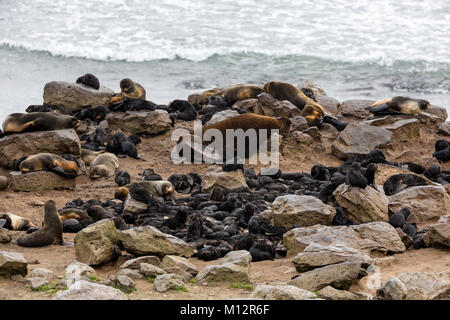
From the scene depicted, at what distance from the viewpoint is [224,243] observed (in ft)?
21.2

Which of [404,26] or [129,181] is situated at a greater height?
[404,26]

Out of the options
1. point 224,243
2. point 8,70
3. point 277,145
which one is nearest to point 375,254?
point 224,243

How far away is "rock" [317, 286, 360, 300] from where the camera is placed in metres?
4.57

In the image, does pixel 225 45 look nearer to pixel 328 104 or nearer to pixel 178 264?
pixel 328 104

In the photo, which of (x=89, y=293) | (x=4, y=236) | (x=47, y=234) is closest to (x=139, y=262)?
(x=89, y=293)

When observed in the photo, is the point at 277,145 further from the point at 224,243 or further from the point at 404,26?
the point at 404,26

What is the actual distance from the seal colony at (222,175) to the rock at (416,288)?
5.54 feet

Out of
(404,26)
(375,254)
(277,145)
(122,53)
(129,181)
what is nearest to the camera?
(375,254)

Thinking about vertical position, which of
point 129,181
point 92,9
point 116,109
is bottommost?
point 129,181

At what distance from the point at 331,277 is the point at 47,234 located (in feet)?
10.1

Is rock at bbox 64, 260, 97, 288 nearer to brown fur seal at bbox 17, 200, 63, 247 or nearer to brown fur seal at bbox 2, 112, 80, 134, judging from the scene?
brown fur seal at bbox 17, 200, 63, 247

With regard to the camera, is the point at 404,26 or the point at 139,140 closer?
the point at 139,140

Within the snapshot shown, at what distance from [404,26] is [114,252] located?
1802 centimetres

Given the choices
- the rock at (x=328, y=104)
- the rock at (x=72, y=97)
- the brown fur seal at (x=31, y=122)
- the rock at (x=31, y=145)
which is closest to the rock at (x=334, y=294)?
the rock at (x=31, y=145)
